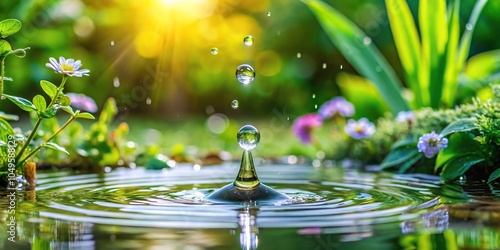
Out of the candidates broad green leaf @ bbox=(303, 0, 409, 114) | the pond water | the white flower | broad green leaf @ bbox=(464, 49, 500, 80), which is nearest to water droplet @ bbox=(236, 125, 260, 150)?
the pond water

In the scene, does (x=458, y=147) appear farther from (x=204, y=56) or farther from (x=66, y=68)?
(x=204, y=56)

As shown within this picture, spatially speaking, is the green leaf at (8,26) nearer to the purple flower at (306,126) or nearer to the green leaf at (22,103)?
the green leaf at (22,103)

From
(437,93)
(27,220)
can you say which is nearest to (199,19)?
(437,93)

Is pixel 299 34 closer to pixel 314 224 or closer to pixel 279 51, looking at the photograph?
pixel 279 51

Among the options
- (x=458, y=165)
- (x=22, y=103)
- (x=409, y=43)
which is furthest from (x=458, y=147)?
(x=22, y=103)

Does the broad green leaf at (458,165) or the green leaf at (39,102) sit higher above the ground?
the green leaf at (39,102)

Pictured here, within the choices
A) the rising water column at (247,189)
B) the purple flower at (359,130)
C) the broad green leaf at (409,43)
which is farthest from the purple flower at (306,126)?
the rising water column at (247,189)
